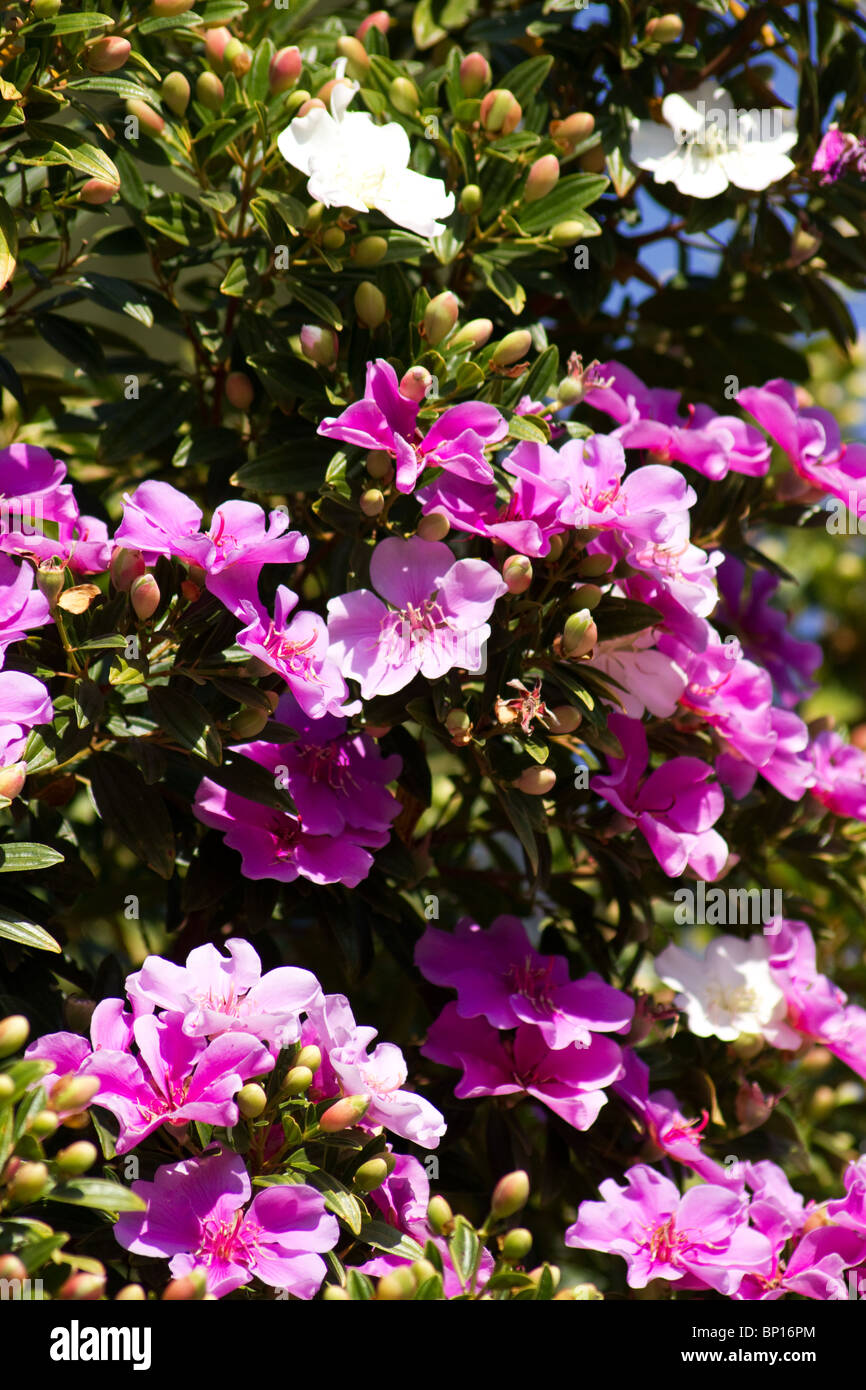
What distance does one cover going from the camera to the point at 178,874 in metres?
1.56

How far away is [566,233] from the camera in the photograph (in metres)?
1.53

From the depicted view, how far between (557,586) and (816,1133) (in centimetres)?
106

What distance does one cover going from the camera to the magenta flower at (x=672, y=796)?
1448mm

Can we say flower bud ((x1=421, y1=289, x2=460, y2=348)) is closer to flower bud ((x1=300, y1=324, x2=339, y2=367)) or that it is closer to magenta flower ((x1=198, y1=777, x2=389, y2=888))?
flower bud ((x1=300, y1=324, x2=339, y2=367))

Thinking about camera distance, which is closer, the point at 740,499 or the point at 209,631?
the point at 209,631

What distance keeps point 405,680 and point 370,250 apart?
19.3 inches

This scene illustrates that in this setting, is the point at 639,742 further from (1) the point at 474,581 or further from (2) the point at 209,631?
(2) the point at 209,631

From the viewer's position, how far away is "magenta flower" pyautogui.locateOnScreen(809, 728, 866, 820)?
5.68 ft

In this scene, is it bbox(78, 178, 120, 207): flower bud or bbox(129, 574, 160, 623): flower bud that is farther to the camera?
bbox(78, 178, 120, 207): flower bud

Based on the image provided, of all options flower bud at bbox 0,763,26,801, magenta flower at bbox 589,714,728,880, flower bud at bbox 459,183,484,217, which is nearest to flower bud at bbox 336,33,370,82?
flower bud at bbox 459,183,484,217

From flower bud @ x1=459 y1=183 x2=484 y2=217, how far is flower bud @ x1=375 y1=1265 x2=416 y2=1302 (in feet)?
3.70

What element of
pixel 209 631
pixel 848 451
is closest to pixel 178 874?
pixel 209 631

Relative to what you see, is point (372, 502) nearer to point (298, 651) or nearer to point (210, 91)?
point (298, 651)

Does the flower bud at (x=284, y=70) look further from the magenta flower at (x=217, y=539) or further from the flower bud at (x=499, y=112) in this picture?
the magenta flower at (x=217, y=539)
